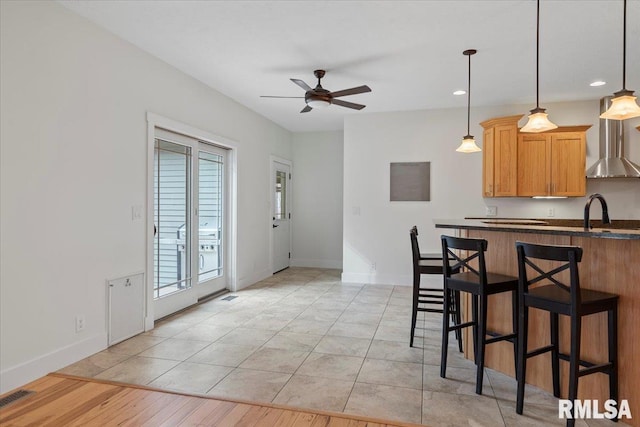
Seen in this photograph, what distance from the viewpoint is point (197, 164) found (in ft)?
15.5

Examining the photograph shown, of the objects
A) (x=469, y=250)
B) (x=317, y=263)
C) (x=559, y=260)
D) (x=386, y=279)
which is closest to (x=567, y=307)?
(x=559, y=260)

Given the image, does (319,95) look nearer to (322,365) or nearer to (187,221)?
(187,221)

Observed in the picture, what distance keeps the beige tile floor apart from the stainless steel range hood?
3239mm

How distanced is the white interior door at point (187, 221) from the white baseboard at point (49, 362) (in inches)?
34.1

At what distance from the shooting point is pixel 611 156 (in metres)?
5.10

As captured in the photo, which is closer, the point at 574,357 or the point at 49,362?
the point at 574,357

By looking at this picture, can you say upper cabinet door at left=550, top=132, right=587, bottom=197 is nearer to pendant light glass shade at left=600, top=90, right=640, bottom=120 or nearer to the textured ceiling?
the textured ceiling

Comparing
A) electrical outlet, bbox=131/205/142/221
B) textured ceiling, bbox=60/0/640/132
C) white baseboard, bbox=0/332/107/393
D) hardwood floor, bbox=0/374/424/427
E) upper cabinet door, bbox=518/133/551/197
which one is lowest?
hardwood floor, bbox=0/374/424/427

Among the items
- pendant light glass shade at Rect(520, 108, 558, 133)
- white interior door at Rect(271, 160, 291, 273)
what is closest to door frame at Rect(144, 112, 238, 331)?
A: white interior door at Rect(271, 160, 291, 273)

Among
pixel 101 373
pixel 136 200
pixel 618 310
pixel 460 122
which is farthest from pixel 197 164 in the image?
pixel 618 310

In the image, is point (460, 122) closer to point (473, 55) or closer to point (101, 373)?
point (473, 55)

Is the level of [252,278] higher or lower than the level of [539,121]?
lower

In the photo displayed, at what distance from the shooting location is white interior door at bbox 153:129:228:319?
409 centimetres
